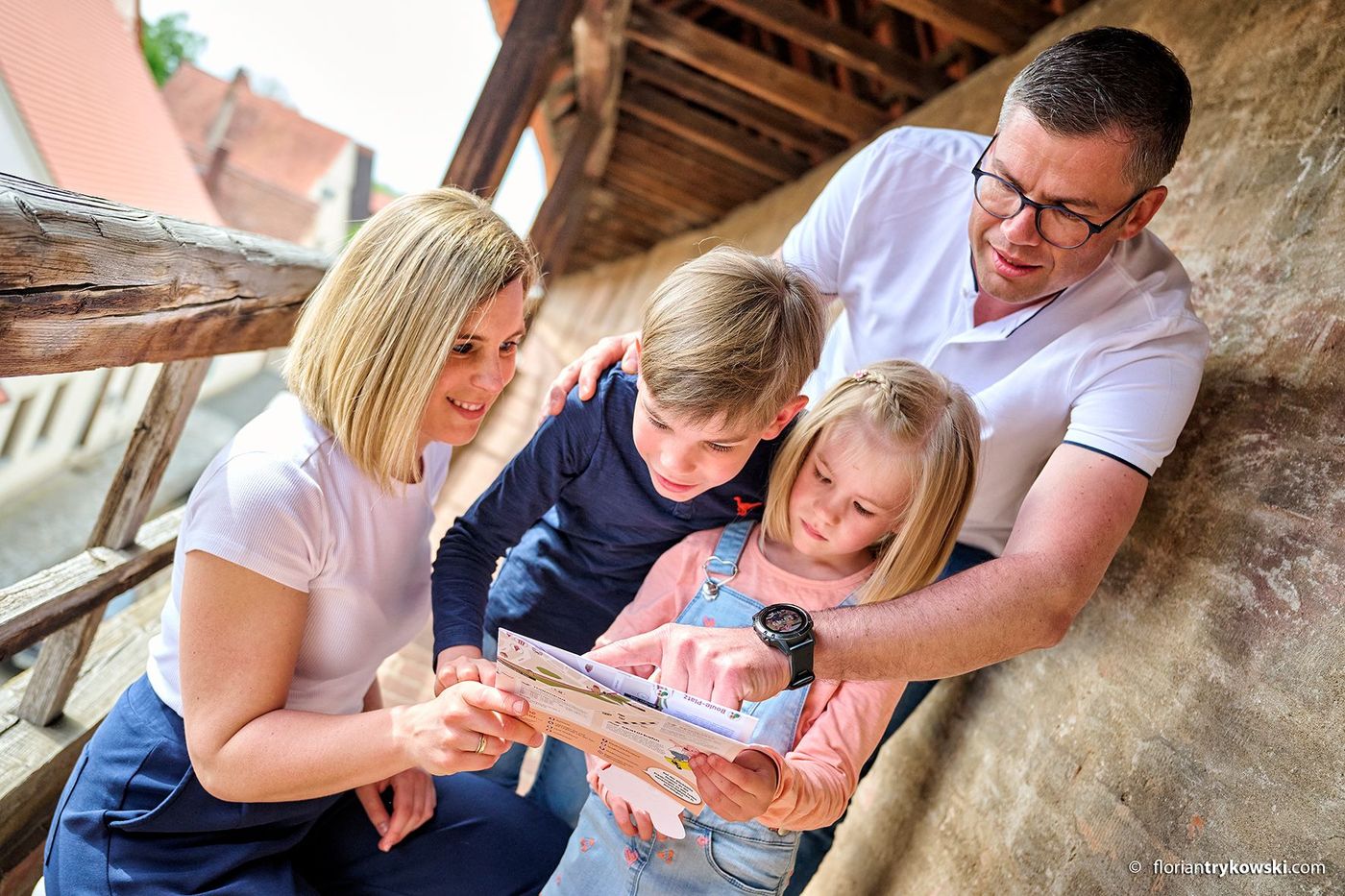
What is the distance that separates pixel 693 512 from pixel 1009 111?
1.03 metres

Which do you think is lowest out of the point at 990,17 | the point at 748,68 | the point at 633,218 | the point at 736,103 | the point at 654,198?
the point at 633,218

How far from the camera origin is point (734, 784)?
151cm

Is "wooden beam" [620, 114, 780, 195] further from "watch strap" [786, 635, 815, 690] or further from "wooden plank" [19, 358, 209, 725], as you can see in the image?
"watch strap" [786, 635, 815, 690]

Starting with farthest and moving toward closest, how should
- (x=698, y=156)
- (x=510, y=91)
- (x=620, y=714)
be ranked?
1. (x=698, y=156)
2. (x=510, y=91)
3. (x=620, y=714)

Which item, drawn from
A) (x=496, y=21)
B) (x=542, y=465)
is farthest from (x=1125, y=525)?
(x=496, y=21)

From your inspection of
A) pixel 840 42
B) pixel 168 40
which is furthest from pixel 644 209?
pixel 168 40

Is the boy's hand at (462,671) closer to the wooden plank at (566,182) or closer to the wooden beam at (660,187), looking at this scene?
the wooden plank at (566,182)

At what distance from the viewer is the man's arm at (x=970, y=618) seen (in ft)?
5.27

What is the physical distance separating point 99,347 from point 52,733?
3.75 ft

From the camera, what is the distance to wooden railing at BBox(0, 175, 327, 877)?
52.6 inches

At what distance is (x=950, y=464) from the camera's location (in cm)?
183

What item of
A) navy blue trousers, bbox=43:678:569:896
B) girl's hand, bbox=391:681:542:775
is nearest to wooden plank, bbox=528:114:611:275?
navy blue trousers, bbox=43:678:569:896

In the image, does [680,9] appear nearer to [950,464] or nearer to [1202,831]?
[950,464]

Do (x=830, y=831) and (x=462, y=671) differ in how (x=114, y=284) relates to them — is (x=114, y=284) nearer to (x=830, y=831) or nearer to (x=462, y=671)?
(x=462, y=671)
